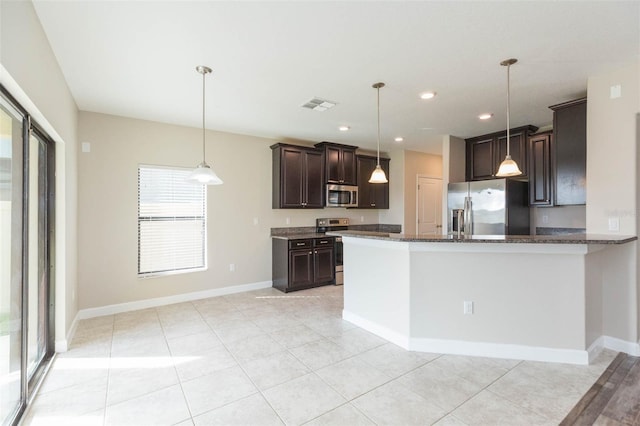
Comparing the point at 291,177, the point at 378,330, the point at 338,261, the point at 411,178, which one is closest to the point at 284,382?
the point at 378,330

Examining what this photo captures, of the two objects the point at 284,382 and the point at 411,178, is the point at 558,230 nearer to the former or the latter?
the point at 411,178

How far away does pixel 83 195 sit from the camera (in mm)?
3928

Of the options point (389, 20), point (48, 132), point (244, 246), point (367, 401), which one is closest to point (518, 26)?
point (389, 20)

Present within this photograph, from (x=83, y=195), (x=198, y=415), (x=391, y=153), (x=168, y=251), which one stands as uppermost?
(x=391, y=153)

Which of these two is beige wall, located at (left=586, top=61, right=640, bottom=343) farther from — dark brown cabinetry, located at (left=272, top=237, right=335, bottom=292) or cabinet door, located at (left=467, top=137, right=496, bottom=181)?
dark brown cabinetry, located at (left=272, top=237, right=335, bottom=292)

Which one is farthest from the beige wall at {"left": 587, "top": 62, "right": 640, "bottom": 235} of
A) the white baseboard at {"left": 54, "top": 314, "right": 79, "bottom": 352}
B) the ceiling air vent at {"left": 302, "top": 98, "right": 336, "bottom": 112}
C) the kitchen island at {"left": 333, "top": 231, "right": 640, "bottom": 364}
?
the white baseboard at {"left": 54, "top": 314, "right": 79, "bottom": 352}

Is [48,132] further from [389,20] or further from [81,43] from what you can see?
[389,20]

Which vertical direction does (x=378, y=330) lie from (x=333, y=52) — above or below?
below

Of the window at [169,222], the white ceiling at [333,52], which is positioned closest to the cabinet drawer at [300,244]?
the window at [169,222]

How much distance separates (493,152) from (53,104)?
5.77m

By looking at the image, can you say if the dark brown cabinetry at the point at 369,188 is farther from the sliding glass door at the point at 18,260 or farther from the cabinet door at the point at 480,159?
the sliding glass door at the point at 18,260

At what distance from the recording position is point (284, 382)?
2.40 metres

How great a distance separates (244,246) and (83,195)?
2318 millimetres

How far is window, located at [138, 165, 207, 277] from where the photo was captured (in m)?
4.40
